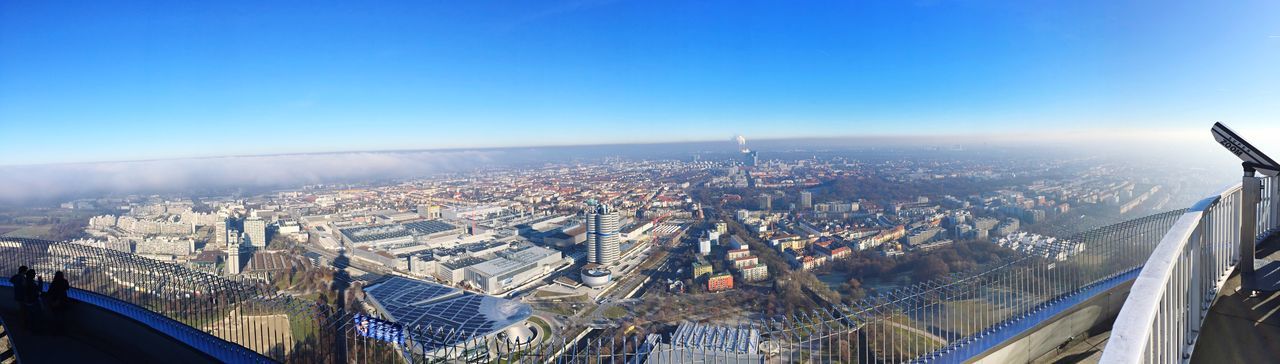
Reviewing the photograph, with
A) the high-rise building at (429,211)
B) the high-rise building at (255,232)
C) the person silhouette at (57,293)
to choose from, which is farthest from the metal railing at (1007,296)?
the high-rise building at (429,211)

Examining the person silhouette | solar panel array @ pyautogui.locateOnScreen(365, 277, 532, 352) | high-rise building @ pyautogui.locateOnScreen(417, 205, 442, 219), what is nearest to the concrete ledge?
the person silhouette

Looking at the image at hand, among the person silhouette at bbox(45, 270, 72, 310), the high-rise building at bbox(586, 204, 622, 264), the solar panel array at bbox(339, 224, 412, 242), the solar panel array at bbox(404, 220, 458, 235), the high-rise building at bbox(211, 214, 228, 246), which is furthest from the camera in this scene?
the solar panel array at bbox(404, 220, 458, 235)

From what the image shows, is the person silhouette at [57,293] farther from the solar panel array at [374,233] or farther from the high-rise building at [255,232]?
the high-rise building at [255,232]

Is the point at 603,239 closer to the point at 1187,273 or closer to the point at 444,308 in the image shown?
the point at 444,308

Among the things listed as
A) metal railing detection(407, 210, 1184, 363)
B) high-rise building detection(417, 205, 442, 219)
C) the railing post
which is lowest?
high-rise building detection(417, 205, 442, 219)

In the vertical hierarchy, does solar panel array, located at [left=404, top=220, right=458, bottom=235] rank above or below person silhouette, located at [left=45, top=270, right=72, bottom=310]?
below

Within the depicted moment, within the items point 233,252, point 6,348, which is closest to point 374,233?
point 233,252

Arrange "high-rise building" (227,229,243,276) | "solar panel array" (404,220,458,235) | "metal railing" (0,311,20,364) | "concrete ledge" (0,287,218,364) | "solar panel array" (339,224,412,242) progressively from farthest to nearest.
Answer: "solar panel array" (404,220,458,235)
"solar panel array" (339,224,412,242)
"high-rise building" (227,229,243,276)
"concrete ledge" (0,287,218,364)
"metal railing" (0,311,20,364)

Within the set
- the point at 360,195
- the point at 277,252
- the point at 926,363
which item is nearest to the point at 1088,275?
the point at 926,363

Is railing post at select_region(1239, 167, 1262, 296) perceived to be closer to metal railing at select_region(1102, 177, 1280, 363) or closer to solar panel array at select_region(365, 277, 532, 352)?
metal railing at select_region(1102, 177, 1280, 363)
